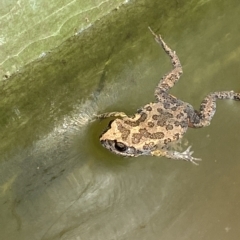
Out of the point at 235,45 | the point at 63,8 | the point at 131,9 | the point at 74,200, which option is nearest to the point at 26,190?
the point at 74,200

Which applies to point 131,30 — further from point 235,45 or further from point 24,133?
point 24,133

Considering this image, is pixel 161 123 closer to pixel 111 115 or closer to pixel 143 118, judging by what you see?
pixel 143 118

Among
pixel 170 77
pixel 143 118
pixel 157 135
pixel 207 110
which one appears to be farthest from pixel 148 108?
pixel 207 110

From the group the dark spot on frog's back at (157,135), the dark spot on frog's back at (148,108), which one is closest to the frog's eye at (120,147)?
the dark spot on frog's back at (157,135)

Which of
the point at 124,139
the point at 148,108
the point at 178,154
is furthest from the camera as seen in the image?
the point at 178,154

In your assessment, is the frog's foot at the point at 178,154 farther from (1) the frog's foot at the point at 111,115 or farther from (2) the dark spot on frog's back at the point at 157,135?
(1) the frog's foot at the point at 111,115

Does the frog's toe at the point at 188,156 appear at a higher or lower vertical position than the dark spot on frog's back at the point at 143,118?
lower
